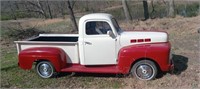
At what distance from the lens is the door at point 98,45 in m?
7.13

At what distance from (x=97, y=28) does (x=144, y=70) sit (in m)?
1.53

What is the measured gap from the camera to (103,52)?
718cm

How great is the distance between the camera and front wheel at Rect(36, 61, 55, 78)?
24.8 ft

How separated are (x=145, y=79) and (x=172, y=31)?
24.3 feet

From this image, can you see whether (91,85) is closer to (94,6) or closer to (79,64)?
(79,64)

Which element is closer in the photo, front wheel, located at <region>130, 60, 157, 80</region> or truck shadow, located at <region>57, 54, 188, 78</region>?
front wheel, located at <region>130, 60, 157, 80</region>

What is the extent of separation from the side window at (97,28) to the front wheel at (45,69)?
4.40ft

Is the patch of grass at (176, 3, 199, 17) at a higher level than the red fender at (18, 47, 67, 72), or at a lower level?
higher

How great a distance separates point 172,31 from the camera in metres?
13.8

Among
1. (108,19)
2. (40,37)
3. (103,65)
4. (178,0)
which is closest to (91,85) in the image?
(103,65)

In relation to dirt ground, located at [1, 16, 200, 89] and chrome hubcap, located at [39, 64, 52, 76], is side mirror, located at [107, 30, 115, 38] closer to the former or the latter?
dirt ground, located at [1, 16, 200, 89]

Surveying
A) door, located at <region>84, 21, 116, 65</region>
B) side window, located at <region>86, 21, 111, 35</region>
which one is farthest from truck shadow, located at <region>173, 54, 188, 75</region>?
side window, located at <region>86, 21, 111, 35</region>

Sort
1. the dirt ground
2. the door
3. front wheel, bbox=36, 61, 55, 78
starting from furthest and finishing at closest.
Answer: front wheel, bbox=36, 61, 55, 78
the door
the dirt ground

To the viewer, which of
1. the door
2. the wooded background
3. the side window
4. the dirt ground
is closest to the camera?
the dirt ground
